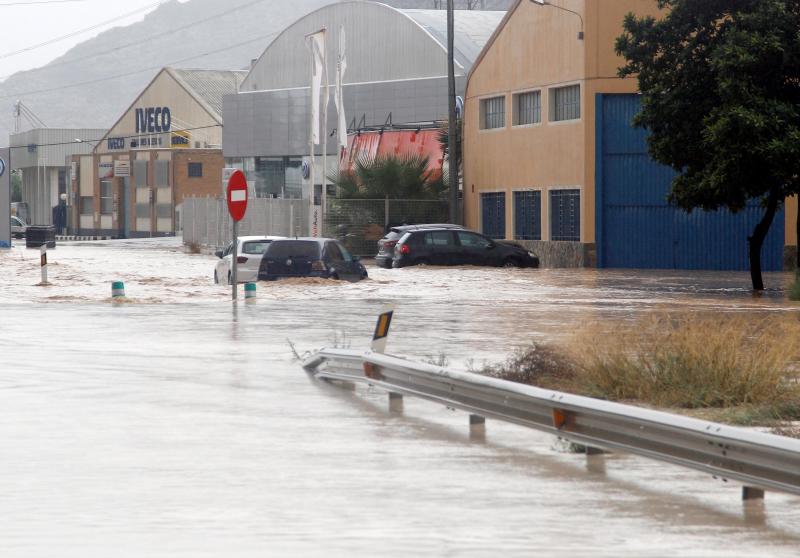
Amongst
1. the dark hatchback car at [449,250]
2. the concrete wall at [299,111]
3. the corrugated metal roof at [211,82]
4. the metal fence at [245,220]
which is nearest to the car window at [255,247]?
→ the dark hatchback car at [449,250]

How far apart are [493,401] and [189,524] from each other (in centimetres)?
405

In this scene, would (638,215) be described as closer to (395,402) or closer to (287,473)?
(395,402)

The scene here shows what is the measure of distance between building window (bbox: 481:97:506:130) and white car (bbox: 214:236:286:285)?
19491 millimetres

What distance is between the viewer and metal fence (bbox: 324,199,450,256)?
5791cm

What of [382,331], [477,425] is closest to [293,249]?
[382,331]

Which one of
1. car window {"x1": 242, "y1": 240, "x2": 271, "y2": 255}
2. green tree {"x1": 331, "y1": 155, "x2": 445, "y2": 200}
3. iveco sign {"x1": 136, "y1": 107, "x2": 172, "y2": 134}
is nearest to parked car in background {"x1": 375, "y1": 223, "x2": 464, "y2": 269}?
car window {"x1": 242, "y1": 240, "x2": 271, "y2": 255}

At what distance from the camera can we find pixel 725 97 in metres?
34.8

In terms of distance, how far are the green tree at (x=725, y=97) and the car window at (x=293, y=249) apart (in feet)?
26.4

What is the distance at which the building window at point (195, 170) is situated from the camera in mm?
102562

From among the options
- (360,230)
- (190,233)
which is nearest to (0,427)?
(360,230)

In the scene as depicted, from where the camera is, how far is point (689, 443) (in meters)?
9.62

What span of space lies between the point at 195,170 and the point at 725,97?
70799mm

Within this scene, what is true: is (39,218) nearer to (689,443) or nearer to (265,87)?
(265,87)

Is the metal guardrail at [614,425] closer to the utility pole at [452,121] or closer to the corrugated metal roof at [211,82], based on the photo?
the utility pole at [452,121]
